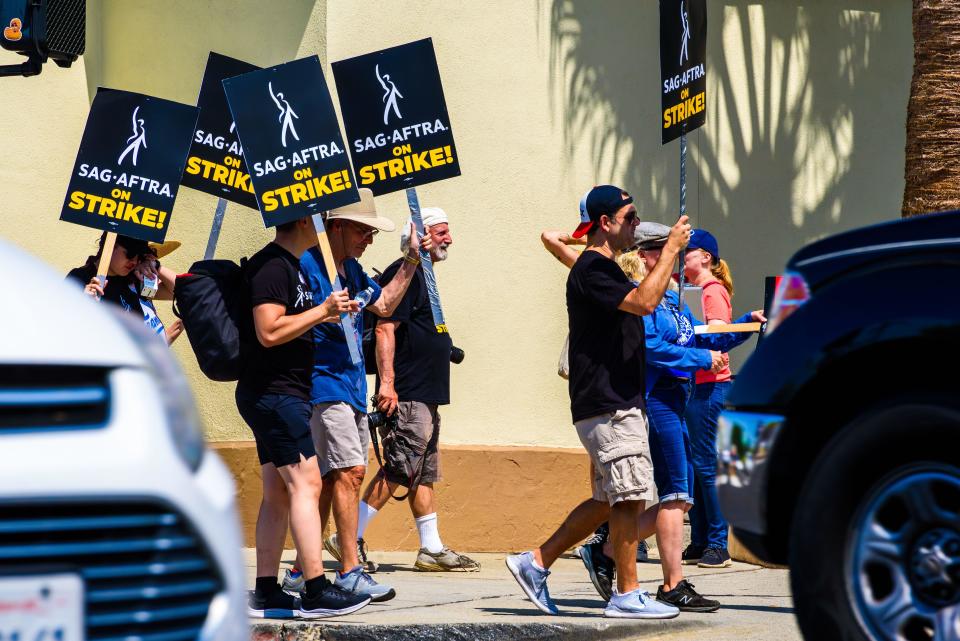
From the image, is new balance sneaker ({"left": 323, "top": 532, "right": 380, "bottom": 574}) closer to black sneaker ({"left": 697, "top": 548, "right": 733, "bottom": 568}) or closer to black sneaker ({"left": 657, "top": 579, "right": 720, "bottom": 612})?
black sneaker ({"left": 697, "top": 548, "right": 733, "bottom": 568})

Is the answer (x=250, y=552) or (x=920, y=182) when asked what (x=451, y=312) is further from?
(x=920, y=182)

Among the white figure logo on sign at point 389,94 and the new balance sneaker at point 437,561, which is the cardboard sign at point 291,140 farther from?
the new balance sneaker at point 437,561

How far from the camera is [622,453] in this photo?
22.4 feet

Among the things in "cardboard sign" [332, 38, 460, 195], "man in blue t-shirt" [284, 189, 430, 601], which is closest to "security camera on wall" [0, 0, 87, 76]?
"cardboard sign" [332, 38, 460, 195]

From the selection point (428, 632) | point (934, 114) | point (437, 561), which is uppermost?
point (934, 114)

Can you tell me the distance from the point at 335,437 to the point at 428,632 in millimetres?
1392

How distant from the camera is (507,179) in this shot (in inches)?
420

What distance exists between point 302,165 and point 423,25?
3.65 meters

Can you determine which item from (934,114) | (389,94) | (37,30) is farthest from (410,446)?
(934,114)

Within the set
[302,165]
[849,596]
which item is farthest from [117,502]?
[302,165]

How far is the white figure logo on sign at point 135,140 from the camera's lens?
8.08 metres

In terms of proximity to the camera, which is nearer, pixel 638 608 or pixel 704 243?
pixel 638 608

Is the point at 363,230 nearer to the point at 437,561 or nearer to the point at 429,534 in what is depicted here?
the point at 429,534

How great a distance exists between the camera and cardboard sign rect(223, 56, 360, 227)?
710 centimetres
